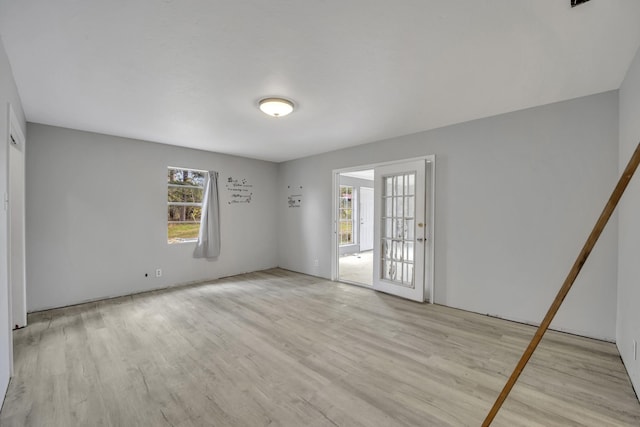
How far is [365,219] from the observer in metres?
8.46

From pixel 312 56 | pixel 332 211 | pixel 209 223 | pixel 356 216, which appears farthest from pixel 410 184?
pixel 356 216

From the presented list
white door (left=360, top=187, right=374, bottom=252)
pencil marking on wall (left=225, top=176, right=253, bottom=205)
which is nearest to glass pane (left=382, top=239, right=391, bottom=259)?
pencil marking on wall (left=225, top=176, right=253, bottom=205)

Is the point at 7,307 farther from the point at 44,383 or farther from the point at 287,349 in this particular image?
the point at 287,349

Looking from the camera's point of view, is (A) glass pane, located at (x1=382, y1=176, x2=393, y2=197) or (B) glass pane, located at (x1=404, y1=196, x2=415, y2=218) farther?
(A) glass pane, located at (x1=382, y1=176, x2=393, y2=197)

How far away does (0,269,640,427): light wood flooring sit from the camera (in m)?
1.68

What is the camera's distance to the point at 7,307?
196 cm

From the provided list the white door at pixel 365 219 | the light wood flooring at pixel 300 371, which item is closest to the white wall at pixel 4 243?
the light wood flooring at pixel 300 371

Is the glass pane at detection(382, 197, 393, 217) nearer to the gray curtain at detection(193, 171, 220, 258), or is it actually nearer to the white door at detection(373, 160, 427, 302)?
the white door at detection(373, 160, 427, 302)

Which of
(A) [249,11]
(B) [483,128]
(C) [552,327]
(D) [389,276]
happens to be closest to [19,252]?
(A) [249,11]

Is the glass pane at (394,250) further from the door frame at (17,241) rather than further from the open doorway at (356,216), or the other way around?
the door frame at (17,241)

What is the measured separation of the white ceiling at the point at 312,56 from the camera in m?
1.54

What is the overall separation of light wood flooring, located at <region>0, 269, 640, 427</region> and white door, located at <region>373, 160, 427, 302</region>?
548mm

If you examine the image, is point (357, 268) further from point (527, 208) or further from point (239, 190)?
point (527, 208)

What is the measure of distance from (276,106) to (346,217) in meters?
5.51
